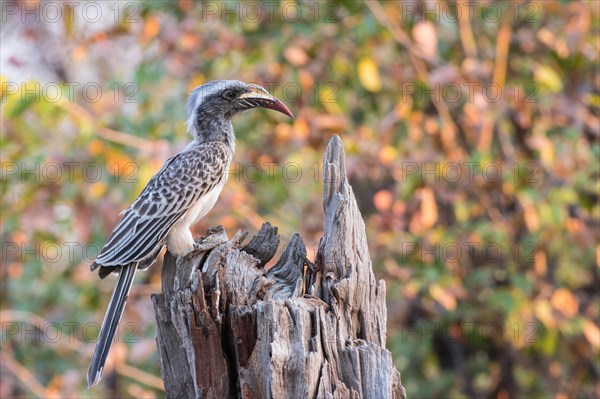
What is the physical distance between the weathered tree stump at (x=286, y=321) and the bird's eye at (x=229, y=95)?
1546 millimetres

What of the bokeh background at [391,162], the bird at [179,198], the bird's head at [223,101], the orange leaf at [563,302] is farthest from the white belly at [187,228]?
the orange leaf at [563,302]

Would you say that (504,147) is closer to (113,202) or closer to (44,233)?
(113,202)

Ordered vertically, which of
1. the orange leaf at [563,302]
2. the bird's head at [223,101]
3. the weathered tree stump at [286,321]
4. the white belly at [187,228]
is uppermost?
the bird's head at [223,101]

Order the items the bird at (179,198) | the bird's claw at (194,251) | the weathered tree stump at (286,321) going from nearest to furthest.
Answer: the weathered tree stump at (286,321) → the bird's claw at (194,251) → the bird at (179,198)

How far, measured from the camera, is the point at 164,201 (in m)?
4.84

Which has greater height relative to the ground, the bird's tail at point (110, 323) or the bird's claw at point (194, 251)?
the bird's claw at point (194, 251)

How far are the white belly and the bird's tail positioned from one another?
26 cm

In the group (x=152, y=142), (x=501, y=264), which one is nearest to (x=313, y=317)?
(x=152, y=142)

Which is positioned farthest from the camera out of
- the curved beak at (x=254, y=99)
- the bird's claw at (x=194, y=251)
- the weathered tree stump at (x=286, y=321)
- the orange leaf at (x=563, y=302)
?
the orange leaf at (x=563, y=302)

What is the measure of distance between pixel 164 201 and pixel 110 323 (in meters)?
0.85

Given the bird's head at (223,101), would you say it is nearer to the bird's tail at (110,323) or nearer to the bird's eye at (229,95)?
the bird's eye at (229,95)

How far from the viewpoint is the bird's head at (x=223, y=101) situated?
525cm

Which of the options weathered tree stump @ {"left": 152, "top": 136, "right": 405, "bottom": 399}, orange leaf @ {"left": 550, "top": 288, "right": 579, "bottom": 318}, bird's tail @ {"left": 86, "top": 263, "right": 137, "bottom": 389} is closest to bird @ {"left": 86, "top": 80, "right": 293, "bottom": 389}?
bird's tail @ {"left": 86, "top": 263, "right": 137, "bottom": 389}

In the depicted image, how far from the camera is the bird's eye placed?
5281mm
